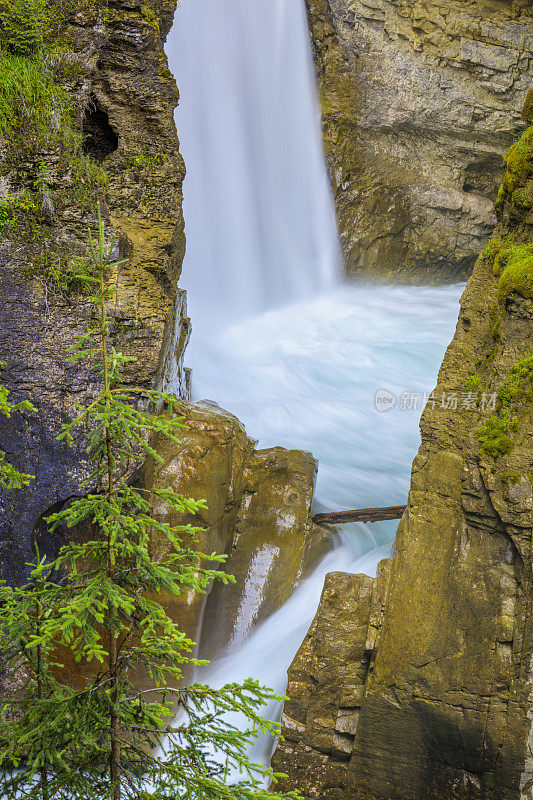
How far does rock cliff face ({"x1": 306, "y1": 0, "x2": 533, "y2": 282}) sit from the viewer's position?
12867 millimetres

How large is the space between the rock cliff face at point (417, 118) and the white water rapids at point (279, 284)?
1.89 feet

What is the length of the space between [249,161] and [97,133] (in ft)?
24.2

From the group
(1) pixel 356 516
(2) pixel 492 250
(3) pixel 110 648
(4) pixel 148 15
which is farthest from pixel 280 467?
(4) pixel 148 15

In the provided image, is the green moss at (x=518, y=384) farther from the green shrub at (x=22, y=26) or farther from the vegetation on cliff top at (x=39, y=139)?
the green shrub at (x=22, y=26)

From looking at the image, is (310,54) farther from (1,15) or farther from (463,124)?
(1,15)

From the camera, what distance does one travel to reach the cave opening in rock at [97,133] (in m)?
6.42

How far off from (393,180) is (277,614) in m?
10.5

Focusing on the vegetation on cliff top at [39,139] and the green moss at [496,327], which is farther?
the vegetation on cliff top at [39,139]

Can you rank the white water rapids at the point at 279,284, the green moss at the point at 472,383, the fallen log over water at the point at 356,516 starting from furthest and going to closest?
1. the white water rapids at the point at 279,284
2. the fallen log over water at the point at 356,516
3. the green moss at the point at 472,383

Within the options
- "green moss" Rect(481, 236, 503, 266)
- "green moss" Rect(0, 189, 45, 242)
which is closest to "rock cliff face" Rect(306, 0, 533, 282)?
"green moss" Rect(481, 236, 503, 266)

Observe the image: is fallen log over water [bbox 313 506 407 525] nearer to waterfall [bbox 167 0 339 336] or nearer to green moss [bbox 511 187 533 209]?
green moss [bbox 511 187 533 209]

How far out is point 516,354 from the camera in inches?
191

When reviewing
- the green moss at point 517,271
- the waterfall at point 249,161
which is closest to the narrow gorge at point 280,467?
the green moss at point 517,271

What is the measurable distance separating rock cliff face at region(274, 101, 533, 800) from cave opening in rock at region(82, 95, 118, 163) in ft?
12.8
